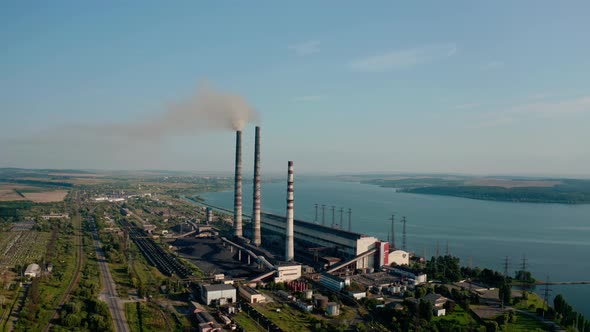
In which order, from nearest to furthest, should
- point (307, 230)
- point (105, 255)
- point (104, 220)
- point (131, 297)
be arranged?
point (131, 297), point (105, 255), point (307, 230), point (104, 220)

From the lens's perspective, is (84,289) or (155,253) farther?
(155,253)

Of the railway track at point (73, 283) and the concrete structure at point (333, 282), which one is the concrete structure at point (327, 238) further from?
the railway track at point (73, 283)

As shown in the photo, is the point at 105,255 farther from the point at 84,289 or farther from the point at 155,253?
the point at 84,289

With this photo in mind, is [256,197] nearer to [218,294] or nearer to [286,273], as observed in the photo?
[286,273]

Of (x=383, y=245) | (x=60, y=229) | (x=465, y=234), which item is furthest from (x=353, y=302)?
(x=60, y=229)

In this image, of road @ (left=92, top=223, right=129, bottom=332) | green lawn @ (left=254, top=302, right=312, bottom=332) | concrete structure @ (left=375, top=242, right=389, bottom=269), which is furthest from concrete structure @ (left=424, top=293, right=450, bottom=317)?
road @ (left=92, top=223, right=129, bottom=332)

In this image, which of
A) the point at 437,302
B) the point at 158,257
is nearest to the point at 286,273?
the point at 437,302
